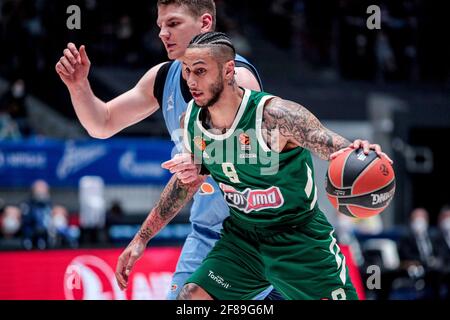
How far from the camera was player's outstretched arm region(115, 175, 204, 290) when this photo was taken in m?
5.61

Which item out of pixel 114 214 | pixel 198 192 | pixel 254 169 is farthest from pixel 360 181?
pixel 114 214

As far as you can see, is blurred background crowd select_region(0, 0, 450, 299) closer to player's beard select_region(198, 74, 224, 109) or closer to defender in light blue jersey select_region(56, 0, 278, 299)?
defender in light blue jersey select_region(56, 0, 278, 299)

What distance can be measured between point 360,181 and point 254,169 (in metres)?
0.82

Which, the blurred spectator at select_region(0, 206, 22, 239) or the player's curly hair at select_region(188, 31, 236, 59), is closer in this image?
the player's curly hair at select_region(188, 31, 236, 59)

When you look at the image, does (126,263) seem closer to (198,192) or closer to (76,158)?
(198,192)

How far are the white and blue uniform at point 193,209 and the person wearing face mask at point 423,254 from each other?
7.93 metres

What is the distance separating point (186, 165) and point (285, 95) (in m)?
12.5

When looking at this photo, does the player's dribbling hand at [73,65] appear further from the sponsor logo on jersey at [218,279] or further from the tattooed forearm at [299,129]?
the sponsor logo on jersey at [218,279]

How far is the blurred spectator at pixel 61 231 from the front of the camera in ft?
39.0

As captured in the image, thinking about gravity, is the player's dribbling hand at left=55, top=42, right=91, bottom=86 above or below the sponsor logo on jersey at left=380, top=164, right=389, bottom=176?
above

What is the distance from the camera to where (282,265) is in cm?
542

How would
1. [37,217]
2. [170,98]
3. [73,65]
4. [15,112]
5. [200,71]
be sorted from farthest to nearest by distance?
[15,112] < [37,217] < [170,98] < [73,65] < [200,71]

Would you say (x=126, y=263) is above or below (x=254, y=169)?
below

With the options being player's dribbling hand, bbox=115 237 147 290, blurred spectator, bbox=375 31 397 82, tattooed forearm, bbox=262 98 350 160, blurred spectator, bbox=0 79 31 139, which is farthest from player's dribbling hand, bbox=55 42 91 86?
blurred spectator, bbox=375 31 397 82
